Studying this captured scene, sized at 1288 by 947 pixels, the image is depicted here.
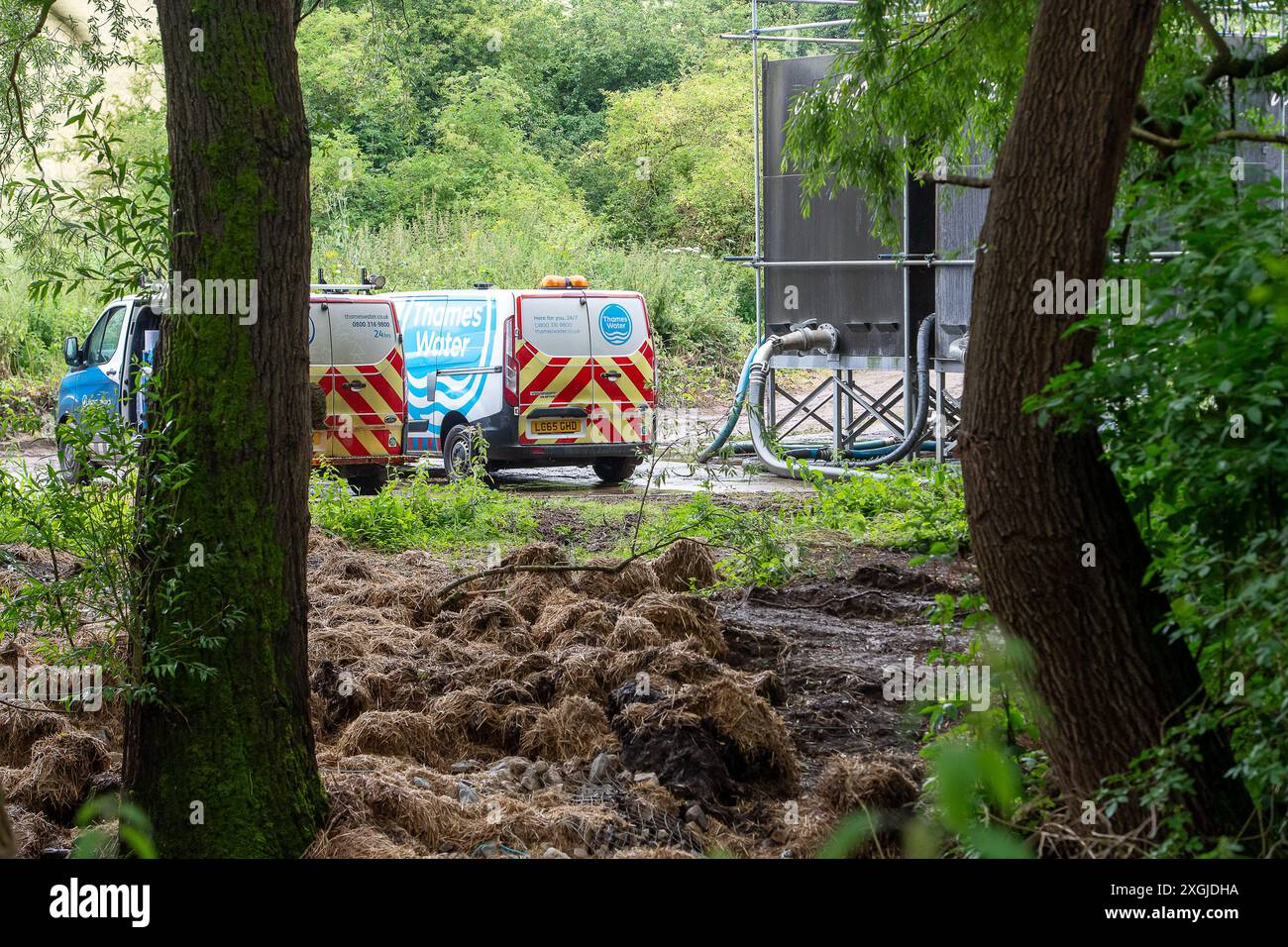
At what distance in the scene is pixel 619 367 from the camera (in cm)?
1648

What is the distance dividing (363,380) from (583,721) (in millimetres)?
9458

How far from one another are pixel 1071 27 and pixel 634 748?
11.1ft

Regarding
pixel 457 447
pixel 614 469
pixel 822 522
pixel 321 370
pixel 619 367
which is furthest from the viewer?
pixel 614 469

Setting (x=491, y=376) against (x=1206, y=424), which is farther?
(x=491, y=376)

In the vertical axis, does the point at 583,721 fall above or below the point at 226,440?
below

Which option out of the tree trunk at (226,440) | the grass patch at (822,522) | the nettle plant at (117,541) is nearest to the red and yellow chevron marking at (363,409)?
the grass patch at (822,522)

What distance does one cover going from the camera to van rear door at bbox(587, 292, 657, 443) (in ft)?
53.8

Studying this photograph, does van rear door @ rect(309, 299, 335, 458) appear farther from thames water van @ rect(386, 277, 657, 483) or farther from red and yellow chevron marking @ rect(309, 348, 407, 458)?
thames water van @ rect(386, 277, 657, 483)

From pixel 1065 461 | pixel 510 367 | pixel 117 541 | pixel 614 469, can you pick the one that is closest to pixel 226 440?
pixel 117 541

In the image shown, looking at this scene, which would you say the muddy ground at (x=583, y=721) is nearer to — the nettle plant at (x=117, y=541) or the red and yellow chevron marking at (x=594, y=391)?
the nettle plant at (x=117, y=541)

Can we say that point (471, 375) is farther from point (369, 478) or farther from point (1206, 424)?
point (1206, 424)

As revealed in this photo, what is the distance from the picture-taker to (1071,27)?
15.1 feet

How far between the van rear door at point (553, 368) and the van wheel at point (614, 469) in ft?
3.09
